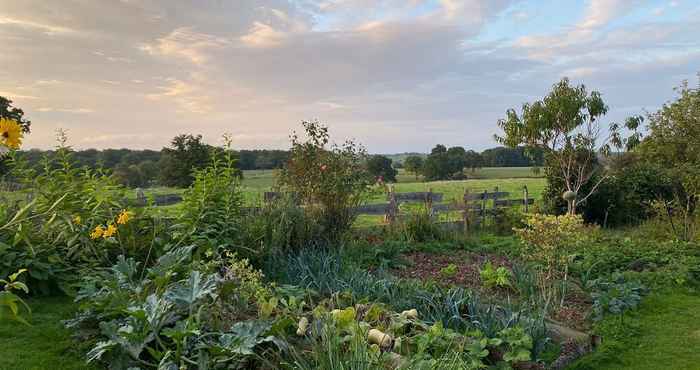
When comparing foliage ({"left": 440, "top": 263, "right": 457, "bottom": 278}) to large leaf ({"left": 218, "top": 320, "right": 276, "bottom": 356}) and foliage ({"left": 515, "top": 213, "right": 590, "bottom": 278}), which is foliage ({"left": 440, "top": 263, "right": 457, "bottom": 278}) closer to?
foliage ({"left": 515, "top": 213, "right": 590, "bottom": 278})

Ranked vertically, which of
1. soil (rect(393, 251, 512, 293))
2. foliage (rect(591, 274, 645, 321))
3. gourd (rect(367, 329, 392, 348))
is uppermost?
gourd (rect(367, 329, 392, 348))

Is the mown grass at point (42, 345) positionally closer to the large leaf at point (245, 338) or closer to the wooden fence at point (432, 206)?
the large leaf at point (245, 338)

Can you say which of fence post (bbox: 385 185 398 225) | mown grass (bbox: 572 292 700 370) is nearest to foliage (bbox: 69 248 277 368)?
mown grass (bbox: 572 292 700 370)

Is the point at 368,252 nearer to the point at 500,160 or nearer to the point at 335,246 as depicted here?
the point at 335,246

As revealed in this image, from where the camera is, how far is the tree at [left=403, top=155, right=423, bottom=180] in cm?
3653

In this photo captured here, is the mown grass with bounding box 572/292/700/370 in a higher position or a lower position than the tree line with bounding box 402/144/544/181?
lower

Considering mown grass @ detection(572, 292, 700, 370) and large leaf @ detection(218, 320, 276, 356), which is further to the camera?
mown grass @ detection(572, 292, 700, 370)

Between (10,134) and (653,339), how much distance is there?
4921 millimetres

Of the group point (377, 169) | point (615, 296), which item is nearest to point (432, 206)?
point (377, 169)

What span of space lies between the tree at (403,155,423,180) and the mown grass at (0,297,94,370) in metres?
33.1

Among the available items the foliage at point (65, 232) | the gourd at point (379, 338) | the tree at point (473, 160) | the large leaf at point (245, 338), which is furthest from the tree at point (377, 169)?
the tree at point (473, 160)

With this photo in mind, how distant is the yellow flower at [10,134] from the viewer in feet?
6.98

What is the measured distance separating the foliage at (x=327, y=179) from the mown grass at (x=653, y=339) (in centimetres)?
376

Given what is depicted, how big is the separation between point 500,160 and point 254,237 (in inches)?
1462
